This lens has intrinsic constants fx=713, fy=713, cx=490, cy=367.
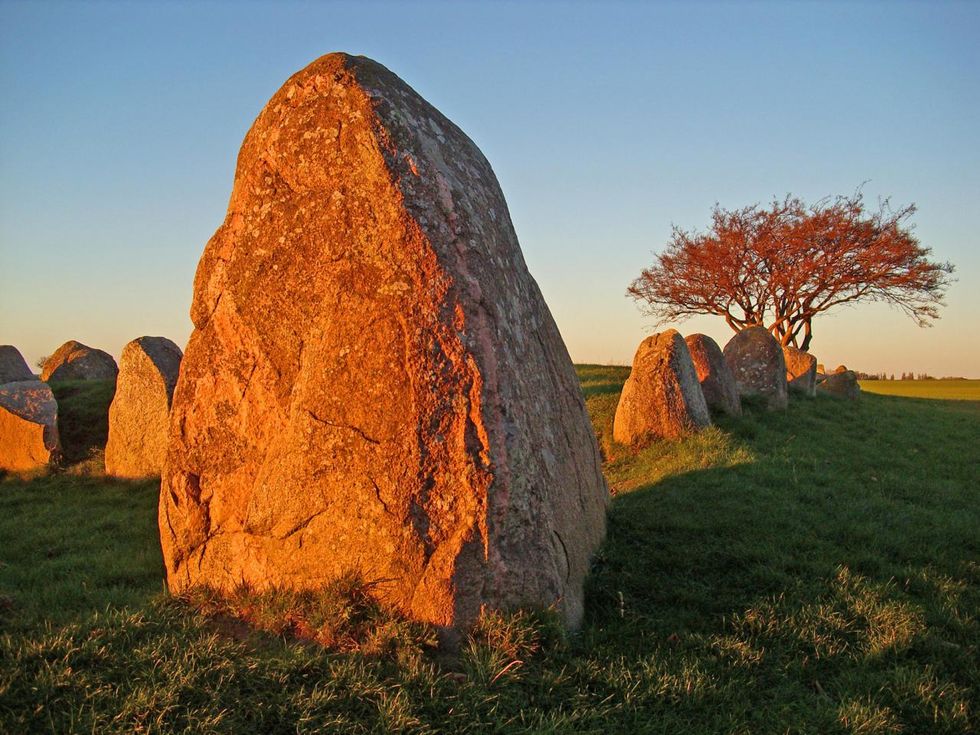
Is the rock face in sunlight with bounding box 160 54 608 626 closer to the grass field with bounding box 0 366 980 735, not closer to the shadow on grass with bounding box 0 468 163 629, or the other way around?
the grass field with bounding box 0 366 980 735

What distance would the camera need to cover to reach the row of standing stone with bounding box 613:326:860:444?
13383 millimetres

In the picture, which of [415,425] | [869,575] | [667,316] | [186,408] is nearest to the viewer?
[415,425]

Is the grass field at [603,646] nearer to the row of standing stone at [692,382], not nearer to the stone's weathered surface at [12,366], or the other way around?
the row of standing stone at [692,382]

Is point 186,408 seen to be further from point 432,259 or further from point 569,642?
point 569,642

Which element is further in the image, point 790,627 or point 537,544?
point 790,627

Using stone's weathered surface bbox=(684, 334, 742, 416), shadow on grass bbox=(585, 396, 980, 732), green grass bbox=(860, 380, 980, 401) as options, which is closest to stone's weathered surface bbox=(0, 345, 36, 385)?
stone's weathered surface bbox=(684, 334, 742, 416)

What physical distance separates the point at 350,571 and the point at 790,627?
3509mm

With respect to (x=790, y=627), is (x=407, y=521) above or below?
above

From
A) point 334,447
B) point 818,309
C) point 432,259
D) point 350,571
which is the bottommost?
point 350,571

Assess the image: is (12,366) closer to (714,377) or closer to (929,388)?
(714,377)

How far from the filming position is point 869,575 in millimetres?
6906

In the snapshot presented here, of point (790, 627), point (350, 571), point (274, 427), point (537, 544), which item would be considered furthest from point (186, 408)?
point (790, 627)

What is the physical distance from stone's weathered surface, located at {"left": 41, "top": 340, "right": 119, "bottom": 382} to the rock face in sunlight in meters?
17.2

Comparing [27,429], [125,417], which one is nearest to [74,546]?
[125,417]
